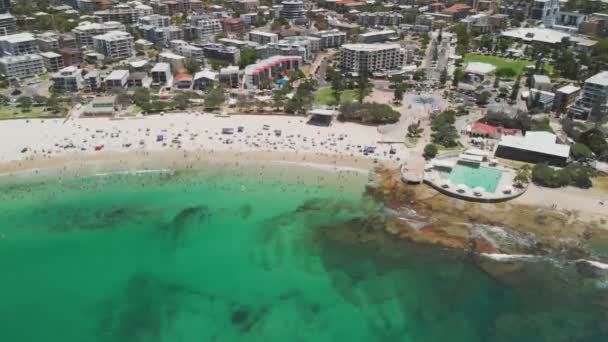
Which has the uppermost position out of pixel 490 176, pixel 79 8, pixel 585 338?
pixel 79 8

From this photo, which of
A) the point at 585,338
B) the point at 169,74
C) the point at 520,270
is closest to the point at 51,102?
the point at 169,74

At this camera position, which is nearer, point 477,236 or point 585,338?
point 585,338

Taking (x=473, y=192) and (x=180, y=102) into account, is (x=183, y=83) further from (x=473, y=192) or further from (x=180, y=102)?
(x=473, y=192)

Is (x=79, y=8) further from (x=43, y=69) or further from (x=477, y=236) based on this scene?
(x=477, y=236)

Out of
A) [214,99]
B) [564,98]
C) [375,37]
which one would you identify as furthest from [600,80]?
[214,99]

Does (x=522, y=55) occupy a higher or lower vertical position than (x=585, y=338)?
higher

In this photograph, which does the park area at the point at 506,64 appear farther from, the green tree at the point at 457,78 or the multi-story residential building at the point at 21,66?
the multi-story residential building at the point at 21,66

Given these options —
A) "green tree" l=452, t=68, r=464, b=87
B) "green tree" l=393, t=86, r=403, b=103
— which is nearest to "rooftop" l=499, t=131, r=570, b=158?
"green tree" l=393, t=86, r=403, b=103
